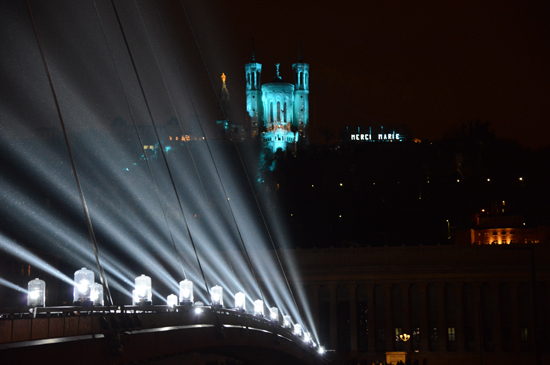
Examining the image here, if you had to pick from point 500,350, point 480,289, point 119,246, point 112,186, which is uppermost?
point 112,186

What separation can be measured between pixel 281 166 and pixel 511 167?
101ft

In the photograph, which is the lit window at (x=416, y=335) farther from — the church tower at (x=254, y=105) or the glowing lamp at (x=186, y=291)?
the church tower at (x=254, y=105)

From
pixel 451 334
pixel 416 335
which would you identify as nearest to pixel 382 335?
pixel 416 335

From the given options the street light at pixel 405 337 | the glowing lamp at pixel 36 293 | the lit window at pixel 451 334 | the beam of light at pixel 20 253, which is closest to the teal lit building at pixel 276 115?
the lit window at pixel 451 334

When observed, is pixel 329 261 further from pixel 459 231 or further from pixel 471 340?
pixel 459 231

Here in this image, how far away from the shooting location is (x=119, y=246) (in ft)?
220

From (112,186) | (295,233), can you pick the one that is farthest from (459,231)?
(112,186)

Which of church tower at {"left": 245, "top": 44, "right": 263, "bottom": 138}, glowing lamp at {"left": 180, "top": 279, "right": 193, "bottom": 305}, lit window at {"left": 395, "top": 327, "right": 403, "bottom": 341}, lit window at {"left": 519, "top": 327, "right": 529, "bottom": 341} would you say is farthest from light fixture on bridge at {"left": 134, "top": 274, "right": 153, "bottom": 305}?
church tower at {"left": 245, "top": 44, "right": 263, "bottom": 138}

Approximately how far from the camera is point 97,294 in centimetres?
2006

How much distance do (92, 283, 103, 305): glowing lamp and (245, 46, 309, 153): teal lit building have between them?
16349 cm

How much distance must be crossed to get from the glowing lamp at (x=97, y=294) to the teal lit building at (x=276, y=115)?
16349cm

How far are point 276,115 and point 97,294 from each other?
6812 inches

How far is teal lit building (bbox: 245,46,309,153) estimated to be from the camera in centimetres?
18850

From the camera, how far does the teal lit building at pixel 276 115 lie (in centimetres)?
18850
